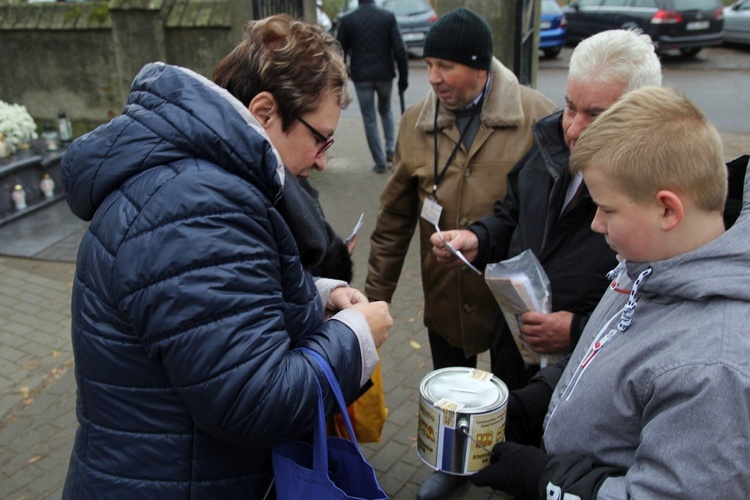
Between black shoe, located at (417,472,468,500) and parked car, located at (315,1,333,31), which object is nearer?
black shoe, located at (417,472,468,500)

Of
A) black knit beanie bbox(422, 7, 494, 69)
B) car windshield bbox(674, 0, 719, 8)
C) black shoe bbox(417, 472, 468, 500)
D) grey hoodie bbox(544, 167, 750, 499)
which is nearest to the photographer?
grey hoodie bbox(544, 167, 750, 499)

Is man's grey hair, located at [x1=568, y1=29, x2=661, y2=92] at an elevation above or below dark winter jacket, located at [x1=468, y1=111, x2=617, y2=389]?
above

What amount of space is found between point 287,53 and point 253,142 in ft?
1.01

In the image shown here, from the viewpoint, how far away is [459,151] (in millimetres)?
2951

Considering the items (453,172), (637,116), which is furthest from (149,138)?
(453,172)

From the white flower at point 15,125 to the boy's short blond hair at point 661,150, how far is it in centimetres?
710

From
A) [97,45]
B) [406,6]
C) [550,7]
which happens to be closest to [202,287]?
[97,45]

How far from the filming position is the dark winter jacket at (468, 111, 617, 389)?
231 centimetres

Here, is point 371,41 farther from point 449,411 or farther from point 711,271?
point 711,271

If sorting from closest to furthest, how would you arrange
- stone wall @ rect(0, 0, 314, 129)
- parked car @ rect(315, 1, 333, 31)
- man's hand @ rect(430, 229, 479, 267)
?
man's hand @ rect(430, 229, 479, 267) < stone wall @ rect(0, 0, 314, 129) < parked car @ rect(315, 1, 333, 31)

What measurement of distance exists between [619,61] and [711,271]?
1061 mm

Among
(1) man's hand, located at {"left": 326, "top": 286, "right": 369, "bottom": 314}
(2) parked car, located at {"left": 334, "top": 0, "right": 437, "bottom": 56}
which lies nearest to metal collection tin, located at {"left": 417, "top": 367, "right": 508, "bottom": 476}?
(1) man's hand, located at {"left": 326, "top": 286, "right": 369, "bottom": 314}

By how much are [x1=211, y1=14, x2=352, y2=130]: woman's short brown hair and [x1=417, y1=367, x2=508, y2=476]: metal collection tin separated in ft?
2.60

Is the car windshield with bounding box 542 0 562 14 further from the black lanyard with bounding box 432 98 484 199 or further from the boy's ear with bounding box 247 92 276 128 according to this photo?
the boy's ear with bounding box 247 92 276 128
